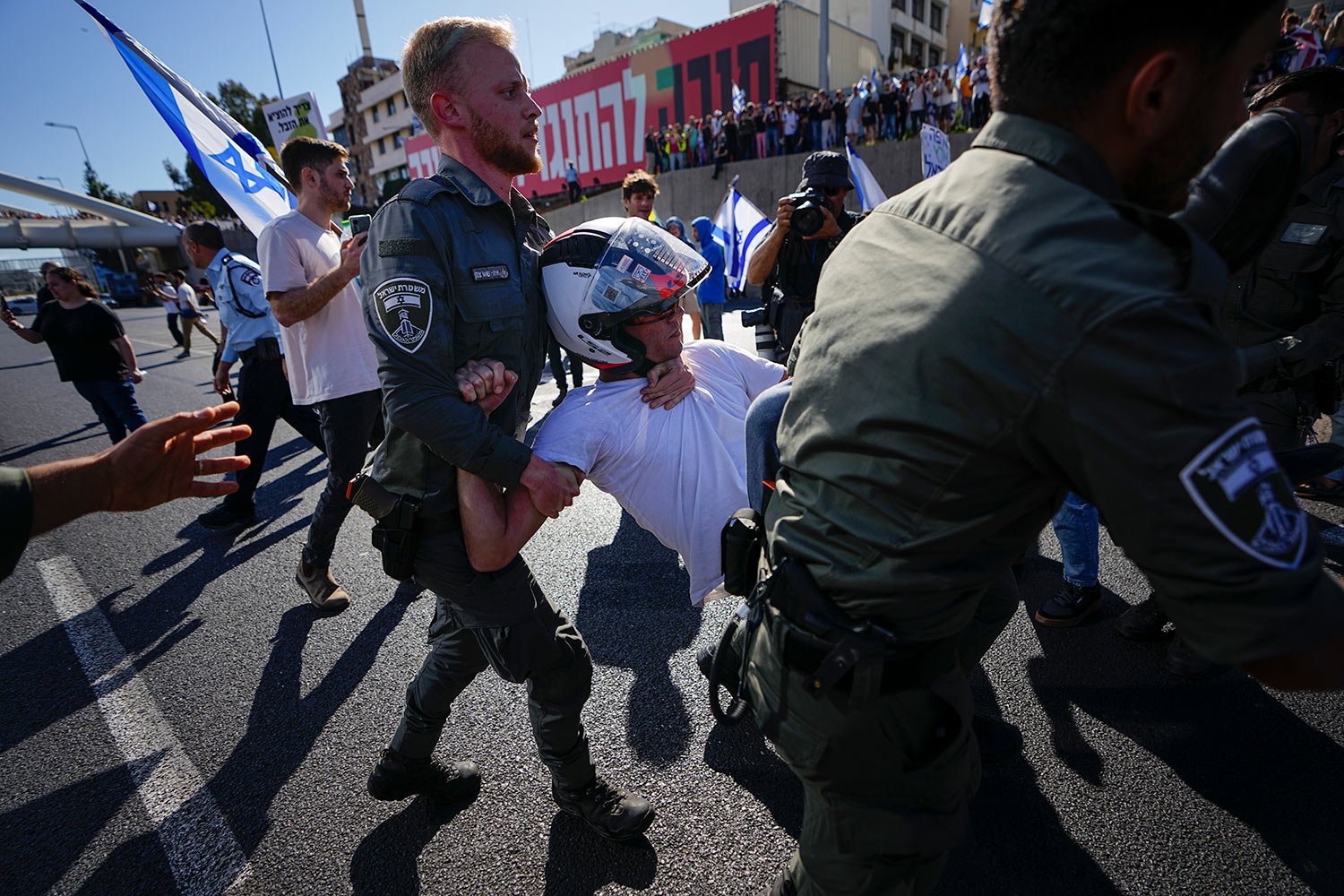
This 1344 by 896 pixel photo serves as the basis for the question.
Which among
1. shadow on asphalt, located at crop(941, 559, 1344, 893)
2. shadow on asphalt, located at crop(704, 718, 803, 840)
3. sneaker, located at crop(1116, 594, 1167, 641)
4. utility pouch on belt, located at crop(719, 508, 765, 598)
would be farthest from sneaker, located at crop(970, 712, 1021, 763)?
utility pouch on belt, located at crop(719, 508, 765, 598)

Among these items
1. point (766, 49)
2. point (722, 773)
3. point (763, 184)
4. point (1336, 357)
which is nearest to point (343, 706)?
point (722, 773)

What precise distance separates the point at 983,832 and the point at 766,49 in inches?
1062

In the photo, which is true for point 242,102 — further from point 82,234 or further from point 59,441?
point 59,441

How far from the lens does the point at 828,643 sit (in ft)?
3.52

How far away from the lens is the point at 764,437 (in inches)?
59.8

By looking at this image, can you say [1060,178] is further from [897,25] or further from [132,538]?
[897,25]

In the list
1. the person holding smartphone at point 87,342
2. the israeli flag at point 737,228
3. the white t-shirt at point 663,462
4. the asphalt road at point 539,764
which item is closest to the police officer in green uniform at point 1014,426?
the white t-shirt at point 663,462

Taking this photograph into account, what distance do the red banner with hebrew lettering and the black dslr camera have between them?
65.4 feet

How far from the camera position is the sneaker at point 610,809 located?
198cm

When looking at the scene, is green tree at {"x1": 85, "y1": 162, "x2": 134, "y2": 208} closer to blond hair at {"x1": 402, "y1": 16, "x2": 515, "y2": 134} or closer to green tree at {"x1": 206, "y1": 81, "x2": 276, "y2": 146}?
green tree at {"x1": 206, "y1": 81, "x2": 276, "y2": 146}

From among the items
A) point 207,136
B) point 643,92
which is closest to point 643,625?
point 207,136

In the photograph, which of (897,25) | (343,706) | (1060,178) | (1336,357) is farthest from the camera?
(897,25)

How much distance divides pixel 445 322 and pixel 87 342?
5.80 m

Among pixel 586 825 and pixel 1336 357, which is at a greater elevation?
pixel 1336 357
